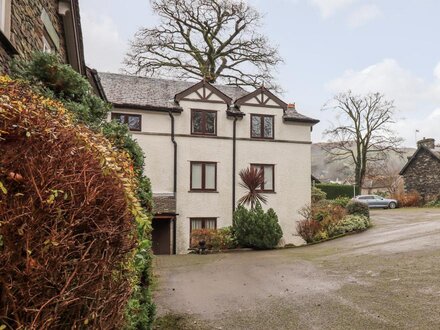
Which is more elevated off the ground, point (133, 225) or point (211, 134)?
point (211, 134)

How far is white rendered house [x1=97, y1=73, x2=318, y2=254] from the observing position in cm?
1659

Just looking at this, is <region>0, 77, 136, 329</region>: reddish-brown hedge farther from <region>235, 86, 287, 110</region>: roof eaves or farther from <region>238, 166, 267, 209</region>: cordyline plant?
<region>235, 86, 287, 110</region>: roof eaves

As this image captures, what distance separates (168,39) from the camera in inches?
1035

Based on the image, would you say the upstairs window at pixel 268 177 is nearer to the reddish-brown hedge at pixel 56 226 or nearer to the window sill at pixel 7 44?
the window sill at pixel 7 44

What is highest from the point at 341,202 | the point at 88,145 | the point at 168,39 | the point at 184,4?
the point at 184,4

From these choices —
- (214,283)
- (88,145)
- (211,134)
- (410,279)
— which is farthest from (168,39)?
(88,145)

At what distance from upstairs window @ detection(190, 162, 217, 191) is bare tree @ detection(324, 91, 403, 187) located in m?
22.9

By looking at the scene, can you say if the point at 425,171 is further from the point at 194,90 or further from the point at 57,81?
the point at 57,81

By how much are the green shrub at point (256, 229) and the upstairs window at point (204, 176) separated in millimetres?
2480

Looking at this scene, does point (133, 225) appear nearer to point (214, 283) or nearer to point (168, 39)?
point (214, 283)

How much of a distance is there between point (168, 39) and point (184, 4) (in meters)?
2.88

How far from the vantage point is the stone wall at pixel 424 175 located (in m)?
31.0

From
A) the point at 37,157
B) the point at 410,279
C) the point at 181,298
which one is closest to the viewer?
the point at 37,157

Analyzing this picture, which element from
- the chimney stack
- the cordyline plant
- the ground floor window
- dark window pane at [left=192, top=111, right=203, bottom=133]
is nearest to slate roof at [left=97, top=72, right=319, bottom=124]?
dark window pane at [left=192, top=111, right=203, bottom=133]
